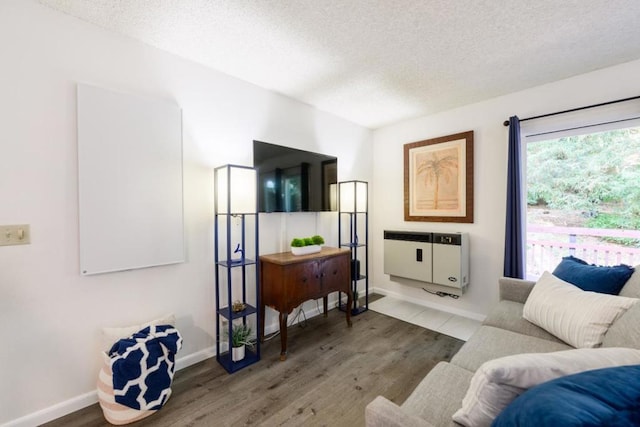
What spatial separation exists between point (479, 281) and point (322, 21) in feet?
9.75

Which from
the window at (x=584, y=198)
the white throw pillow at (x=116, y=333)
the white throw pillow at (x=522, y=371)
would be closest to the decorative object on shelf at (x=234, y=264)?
the white throw pillow at (x=116, y=333)

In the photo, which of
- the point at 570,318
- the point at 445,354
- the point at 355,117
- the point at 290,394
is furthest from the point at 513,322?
the point at 355,117

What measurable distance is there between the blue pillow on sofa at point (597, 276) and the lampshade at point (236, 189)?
2.37 m

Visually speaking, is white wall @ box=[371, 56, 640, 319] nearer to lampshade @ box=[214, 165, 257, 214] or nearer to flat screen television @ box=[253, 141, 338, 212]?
flat screen television @ box=[253, 141, 338, 212]

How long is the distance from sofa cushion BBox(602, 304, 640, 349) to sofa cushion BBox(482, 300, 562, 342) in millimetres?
343

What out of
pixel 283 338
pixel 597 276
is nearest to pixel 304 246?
pixel 283 338

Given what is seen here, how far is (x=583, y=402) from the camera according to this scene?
22.9 inches

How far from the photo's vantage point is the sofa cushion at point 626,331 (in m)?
1.13

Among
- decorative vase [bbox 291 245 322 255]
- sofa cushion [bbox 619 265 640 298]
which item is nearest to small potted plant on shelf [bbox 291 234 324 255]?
decorative vase [bbox 291 245 322 255]

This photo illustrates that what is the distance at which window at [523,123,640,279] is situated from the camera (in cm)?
231

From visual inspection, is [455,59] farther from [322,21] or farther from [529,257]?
[529,257]

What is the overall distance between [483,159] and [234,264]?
281 cm

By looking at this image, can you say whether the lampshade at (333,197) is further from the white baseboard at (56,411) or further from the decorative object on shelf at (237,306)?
the white baseboard at (56,411)

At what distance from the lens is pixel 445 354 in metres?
2.34
